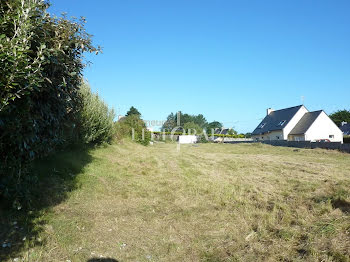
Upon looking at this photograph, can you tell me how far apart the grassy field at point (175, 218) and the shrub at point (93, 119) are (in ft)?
5.13

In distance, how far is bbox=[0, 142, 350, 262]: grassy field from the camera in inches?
139

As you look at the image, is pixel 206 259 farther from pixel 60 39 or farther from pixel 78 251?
pixel 60 39

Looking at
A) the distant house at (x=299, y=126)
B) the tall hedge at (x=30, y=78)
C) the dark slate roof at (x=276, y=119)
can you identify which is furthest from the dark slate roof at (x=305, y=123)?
the tall hedge at (x=30, y=78)

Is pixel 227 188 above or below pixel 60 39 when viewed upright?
below

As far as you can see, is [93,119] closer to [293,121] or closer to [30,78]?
[30,78]

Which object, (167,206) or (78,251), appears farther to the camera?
(167,206)

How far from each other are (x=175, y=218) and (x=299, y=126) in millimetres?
36690

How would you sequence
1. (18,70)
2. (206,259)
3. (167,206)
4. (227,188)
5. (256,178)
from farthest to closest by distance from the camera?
(256,178)
(227,188)
(167,206)
(206,259)
(18,70)

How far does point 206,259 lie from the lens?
11.4 feet

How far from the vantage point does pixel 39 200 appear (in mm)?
5008

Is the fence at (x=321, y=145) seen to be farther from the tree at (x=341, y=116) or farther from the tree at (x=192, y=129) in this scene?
the tree at (x=341, y=116)

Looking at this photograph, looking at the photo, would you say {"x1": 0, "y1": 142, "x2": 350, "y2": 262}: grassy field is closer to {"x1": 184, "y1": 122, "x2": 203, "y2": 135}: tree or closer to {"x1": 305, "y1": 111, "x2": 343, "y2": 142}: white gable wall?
{"x1": 305, "y1": 111, "x2": 343, "y2": 142}: white gable wall

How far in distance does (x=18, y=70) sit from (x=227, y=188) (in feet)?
19.5

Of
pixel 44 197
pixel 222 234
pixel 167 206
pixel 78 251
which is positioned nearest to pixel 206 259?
pixel 222 234
